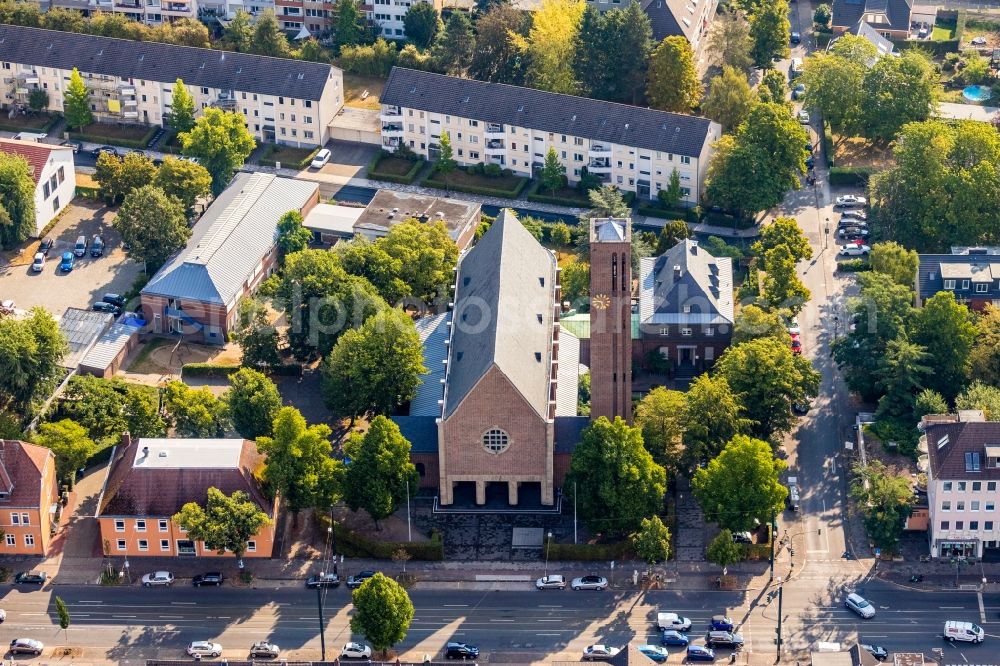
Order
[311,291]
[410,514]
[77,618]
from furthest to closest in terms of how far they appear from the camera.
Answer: [311,291], [410,514], [77,618]

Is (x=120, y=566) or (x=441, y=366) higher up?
(x=441, y=366)

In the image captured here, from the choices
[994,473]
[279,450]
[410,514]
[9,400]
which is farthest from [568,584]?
[9,400]

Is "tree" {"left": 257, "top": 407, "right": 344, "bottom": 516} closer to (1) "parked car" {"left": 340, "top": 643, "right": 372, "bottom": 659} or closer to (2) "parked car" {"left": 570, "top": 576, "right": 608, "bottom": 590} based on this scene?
(1) "parked car" {"left": 340, "top": 643, "right": 372, "bottom": 659}

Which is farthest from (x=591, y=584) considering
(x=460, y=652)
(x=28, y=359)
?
(x=28, y=359)

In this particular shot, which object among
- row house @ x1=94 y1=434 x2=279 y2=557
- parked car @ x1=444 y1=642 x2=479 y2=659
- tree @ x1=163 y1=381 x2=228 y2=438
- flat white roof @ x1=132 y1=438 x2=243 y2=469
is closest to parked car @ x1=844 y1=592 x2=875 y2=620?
parked car @ x1=444 y1=642 x2=479 y2=659

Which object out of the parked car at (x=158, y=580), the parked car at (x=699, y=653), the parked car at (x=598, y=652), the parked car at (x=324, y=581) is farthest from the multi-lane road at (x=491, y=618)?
the parked car at (x=699, y=653)

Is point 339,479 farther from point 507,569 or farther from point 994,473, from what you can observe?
point 994,473
